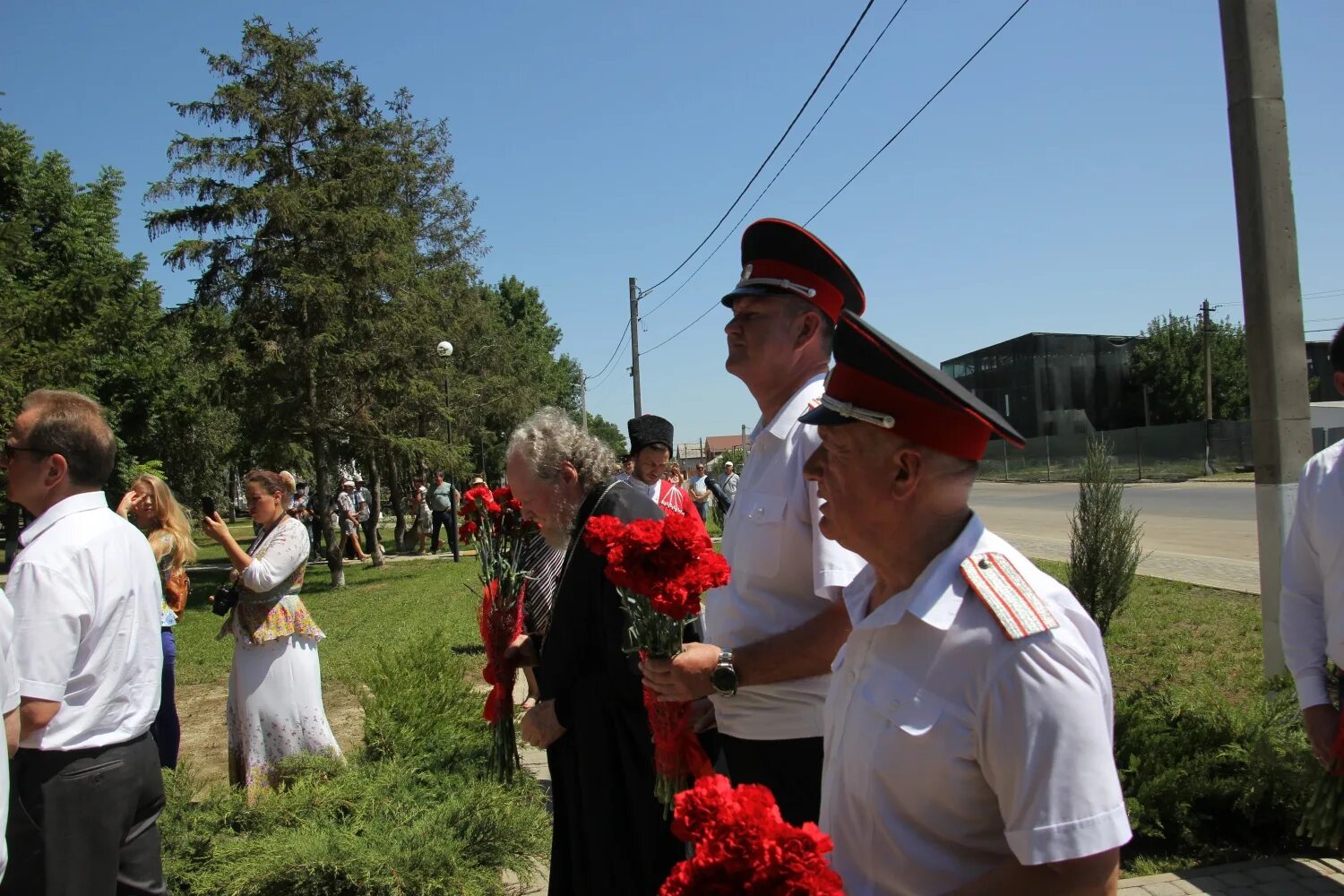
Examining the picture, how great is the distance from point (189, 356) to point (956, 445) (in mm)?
19398

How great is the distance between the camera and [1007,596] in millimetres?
1344

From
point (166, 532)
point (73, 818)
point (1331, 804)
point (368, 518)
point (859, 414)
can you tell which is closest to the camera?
point (859, 414)

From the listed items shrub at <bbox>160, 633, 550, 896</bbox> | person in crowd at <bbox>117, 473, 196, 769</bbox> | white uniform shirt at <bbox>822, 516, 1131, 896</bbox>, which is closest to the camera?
white uniform shirt at <bbox>822, 516, 1131, 896</bbox>

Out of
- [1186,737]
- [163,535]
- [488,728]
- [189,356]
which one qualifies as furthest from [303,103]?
[1186,737]

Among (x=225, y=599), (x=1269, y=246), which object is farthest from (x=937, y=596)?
(x=225, y=599)

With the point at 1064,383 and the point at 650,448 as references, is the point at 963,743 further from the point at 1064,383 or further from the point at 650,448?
the point at 1064,383

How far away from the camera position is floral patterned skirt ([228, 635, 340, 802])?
5.16 meters

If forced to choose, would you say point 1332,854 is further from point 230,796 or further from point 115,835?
point 230,796

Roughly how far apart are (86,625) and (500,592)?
142 cm

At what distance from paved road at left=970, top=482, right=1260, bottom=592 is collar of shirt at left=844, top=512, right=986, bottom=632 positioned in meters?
8.22

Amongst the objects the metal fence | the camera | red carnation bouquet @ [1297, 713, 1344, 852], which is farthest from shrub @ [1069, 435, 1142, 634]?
the metal fence

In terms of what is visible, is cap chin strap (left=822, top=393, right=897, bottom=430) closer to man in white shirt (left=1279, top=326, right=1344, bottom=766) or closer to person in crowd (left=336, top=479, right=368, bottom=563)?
man in white shirt (left=1279, top=326, right=1344, bottom=766)

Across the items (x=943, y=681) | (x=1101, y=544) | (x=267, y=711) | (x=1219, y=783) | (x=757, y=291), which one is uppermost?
(x=757, y=291)

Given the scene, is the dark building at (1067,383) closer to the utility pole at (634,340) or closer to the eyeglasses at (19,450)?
the utility pole at (634,340)
